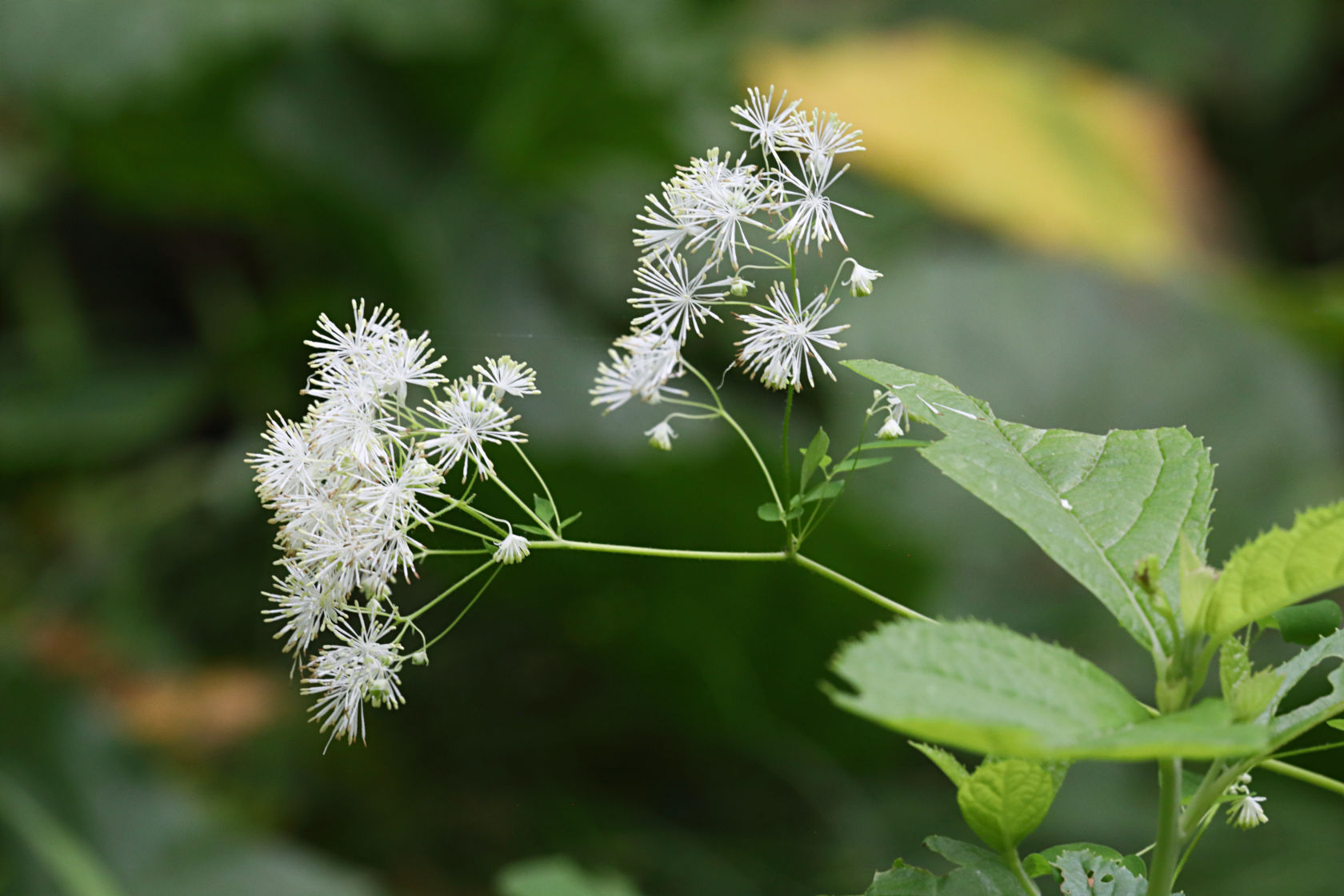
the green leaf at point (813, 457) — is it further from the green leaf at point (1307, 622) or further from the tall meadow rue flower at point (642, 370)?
the green leaf at point (1307, 622)

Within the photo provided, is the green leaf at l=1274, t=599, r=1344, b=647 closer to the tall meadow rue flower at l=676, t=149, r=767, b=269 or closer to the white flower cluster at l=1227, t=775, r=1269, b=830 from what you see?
the white flower cluster at l=1227, t=775, r=1269, b=830

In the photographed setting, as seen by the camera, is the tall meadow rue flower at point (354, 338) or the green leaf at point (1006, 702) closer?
the green leaf at point (1006, 702)

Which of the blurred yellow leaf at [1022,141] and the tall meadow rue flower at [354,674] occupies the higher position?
the blurred yellow leaf at [1022,141]

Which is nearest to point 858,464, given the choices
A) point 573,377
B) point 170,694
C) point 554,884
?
point 554,884

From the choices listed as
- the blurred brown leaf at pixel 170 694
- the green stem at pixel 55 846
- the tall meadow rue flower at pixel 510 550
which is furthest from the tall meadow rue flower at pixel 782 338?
the blurred brown leaf at pixel 170 694

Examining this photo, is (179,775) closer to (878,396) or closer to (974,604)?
(974,604)

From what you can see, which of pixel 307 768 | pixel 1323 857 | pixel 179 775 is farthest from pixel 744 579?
pixel 179 775

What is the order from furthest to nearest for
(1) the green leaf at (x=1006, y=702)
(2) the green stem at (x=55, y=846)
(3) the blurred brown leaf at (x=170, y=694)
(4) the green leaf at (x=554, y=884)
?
(3) the blurred brown leaf at (x=170, y=694)
(2) the green stem at (x=55, y=846)
(4) the green leaf at (x=554, y=884)
(1) the green leaf at (x=1006, y=702)

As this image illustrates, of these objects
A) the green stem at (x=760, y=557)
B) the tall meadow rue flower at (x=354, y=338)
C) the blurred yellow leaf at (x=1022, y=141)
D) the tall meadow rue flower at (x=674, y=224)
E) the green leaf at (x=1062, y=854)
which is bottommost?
the green leaf at (x=1062, y=854)
